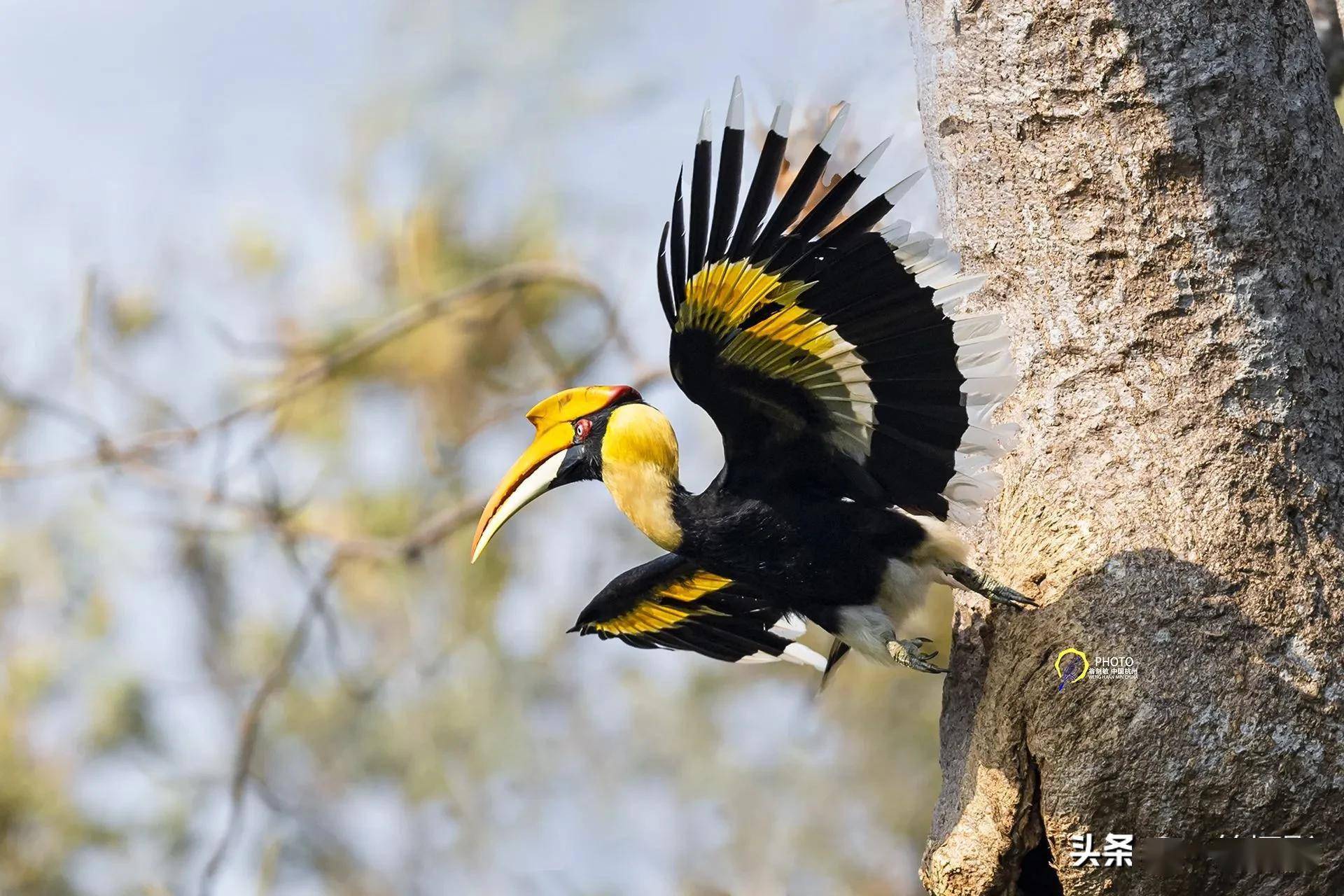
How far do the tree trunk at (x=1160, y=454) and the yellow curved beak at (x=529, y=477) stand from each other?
25.6 inches

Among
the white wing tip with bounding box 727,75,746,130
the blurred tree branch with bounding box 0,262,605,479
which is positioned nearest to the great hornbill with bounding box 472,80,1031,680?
the white wing tip with bounding box 727,75,746,130

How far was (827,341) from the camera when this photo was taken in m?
1.62

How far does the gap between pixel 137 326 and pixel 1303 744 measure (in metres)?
3.80

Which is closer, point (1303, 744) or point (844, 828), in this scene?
point (1303, 744)

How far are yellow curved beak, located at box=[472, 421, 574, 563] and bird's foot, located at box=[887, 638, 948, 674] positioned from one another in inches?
21.7

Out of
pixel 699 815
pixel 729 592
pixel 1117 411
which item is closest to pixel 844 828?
pixel 699 815

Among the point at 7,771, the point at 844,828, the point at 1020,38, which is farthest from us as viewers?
the point at 7,771

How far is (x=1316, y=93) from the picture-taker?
1.80m

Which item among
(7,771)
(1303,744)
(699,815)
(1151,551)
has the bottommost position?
(1303,744)

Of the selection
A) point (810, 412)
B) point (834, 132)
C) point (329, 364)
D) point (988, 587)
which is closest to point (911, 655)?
point (988, 587)

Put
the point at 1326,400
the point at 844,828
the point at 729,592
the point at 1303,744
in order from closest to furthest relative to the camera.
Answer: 1. the point at 1303,744
2. the point at 1326,400
3. the point at 729,592
4. the point at 844,828

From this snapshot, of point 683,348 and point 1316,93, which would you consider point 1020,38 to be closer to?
point 1316,93

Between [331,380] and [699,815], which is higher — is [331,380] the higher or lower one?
the higher one

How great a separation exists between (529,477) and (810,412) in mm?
460
